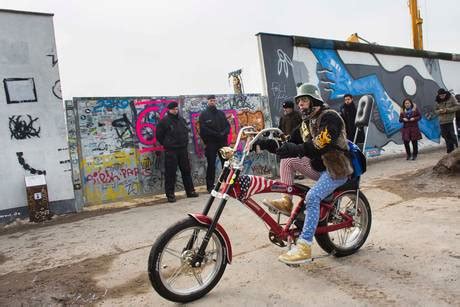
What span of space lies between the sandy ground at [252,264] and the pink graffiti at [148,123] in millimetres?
2190

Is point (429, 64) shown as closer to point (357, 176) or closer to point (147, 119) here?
point (147, 119)

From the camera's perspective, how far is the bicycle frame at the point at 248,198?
3.47 meters

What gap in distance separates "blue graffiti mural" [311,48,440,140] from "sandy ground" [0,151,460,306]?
6.10 m

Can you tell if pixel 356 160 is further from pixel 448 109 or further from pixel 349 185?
pixel 448 109

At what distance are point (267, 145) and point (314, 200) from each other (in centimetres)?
67

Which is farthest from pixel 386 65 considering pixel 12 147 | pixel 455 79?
pixel 12 147

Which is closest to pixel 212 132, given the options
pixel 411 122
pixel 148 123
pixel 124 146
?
pixel 148 123

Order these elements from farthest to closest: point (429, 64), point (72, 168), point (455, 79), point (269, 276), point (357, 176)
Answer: point (455, 79)
point (429, 64)
point (72, 168)
point (357, 176)
point (269, 276)

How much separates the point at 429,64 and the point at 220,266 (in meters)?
15.6

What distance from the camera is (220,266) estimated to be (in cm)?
365

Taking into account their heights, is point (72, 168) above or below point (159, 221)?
above

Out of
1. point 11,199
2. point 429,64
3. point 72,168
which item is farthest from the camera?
point 429,64

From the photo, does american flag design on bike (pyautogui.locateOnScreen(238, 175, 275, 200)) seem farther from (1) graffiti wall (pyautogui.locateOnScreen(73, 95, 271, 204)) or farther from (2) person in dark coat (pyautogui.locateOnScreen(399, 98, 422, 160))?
(2) person in dark coat (pyautogui.locateOnScreen(399, 98, 422, 160))

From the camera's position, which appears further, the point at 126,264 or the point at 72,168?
the point at 72,168
